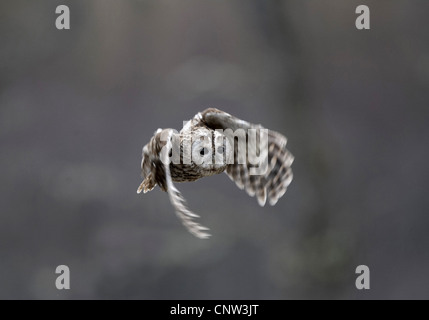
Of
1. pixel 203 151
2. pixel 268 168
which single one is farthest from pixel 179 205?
pixel 268 168

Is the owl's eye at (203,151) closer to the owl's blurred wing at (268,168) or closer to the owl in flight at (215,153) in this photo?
the owl in flight at (215,153)

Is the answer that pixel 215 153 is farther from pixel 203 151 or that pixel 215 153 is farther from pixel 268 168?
pixel 268 168

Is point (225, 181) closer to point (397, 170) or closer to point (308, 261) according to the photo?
point (308, 261)

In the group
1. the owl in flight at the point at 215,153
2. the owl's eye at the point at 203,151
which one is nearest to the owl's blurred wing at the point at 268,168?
the owl in flight at the point at 215,153

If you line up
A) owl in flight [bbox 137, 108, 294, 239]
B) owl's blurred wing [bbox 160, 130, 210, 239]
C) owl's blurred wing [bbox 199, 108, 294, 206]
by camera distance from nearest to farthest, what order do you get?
1. owl's blurred wing [bbox 160, 130, 210, 239]
2. owl in flight [bbox 137, 108, 294, 239]
3. owl's blurred wing [bbox 199, 108, 294, 206]

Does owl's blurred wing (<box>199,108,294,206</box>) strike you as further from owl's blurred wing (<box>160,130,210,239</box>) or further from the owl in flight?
owl's blurred wing (<box>160,130,210,239</box>)

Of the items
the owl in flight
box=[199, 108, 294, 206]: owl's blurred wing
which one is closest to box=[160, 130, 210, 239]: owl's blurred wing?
the owl in flight
